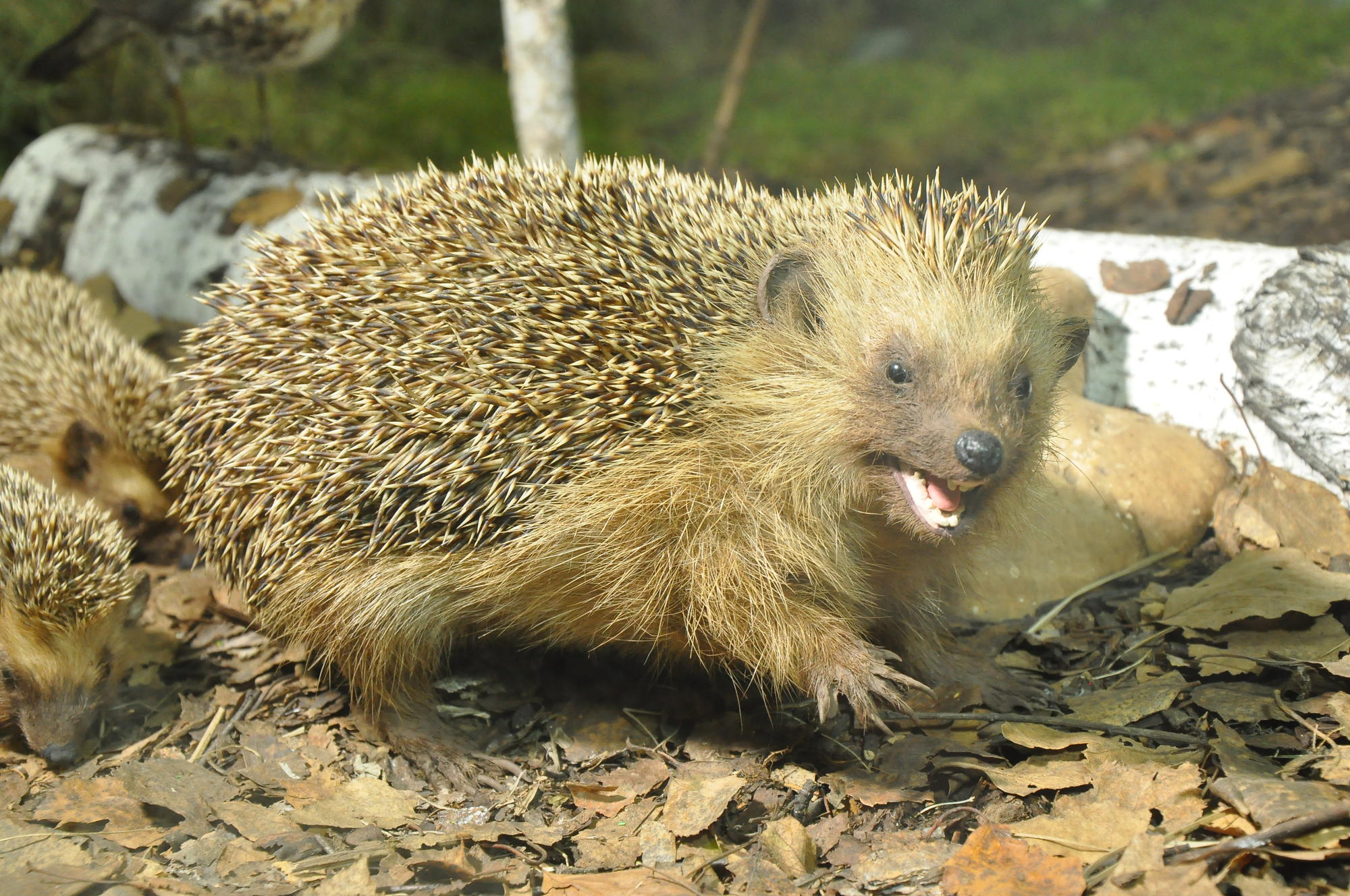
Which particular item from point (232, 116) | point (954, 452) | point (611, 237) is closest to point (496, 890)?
point (954, 452)

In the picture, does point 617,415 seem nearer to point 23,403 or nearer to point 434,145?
point 23,403

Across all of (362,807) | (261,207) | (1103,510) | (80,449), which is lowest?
(362,807)

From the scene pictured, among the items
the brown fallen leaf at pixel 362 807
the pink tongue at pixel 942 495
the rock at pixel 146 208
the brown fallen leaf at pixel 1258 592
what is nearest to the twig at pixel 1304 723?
the brown fallen leaf at pixel 1258 592

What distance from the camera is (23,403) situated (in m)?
6.16

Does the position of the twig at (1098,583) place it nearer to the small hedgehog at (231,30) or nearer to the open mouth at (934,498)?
the open mouth at (934,498)

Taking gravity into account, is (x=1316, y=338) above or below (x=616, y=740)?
above

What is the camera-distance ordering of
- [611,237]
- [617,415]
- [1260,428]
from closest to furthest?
[617,415]
[611,237]
[1260,428]

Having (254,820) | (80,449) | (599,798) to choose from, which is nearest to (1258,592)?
(599,798)

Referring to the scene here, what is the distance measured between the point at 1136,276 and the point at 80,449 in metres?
5.81

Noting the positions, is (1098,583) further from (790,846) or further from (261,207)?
(261,207)

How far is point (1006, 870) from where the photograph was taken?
334 cm

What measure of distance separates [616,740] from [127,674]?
7.73 feet

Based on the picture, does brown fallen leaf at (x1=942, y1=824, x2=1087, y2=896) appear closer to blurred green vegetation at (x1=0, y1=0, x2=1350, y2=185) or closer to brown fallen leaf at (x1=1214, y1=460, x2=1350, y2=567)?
brown fallen leaf at (x1=1214, y1=460, x2=1350, y2=567)

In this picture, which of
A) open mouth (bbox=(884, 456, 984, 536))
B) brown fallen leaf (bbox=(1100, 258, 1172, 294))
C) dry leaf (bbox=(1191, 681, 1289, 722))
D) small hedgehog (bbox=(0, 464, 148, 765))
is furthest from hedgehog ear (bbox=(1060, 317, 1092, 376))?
small hedgehog (bbox=(0, 464, 148, 765))
